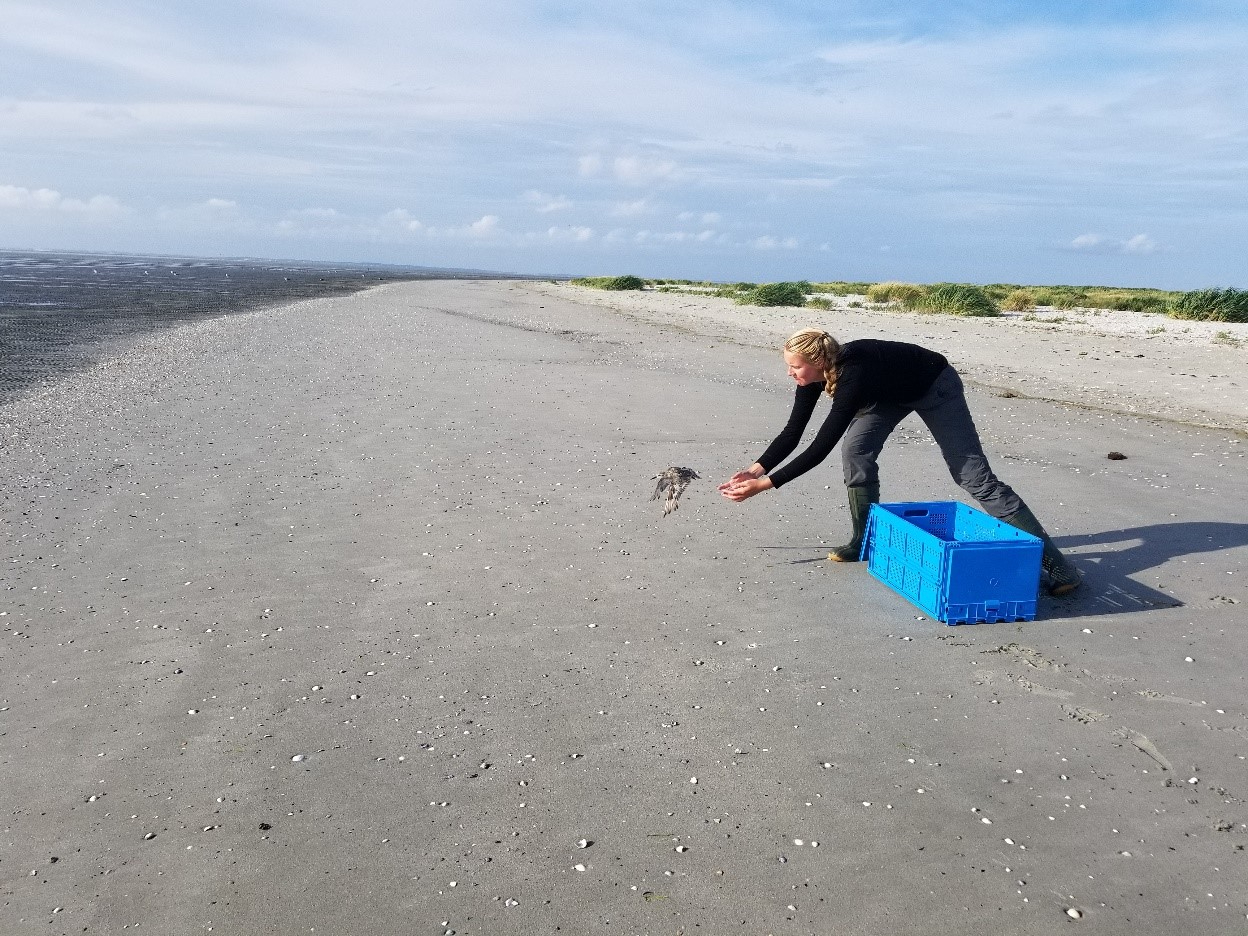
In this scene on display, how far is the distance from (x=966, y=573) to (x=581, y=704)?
242 cm

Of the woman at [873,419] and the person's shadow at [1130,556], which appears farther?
the person's shadow at [1130,556]

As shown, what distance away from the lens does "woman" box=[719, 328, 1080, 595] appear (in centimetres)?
559

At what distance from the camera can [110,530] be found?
270 inches

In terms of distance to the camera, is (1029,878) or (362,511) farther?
(362,511)

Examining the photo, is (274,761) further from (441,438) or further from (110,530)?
(441,438)

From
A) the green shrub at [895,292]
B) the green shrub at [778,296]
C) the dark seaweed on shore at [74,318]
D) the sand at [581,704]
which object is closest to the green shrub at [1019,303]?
the green shrub at [895,292]

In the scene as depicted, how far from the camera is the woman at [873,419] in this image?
5586mm

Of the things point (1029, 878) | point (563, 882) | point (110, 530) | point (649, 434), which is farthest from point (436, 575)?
point (649, 434)

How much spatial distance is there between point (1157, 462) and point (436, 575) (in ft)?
24.7

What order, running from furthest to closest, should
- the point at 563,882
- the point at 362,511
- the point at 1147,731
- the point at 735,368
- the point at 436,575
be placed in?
the point at 735,368
the point at 362,511
the point at 436,575
the point at 1147,731
the point at 563,882

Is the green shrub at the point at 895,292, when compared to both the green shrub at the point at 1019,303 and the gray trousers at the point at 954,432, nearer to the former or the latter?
the green shrub at the point at 1019,303

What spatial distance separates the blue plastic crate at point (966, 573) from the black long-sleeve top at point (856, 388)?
2.48 ft

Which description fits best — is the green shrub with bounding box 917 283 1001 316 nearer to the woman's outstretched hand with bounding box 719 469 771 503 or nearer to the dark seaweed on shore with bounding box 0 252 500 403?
the dark seaweed on shore with bounding box 0 252 500 403

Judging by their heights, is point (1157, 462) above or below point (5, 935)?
above
